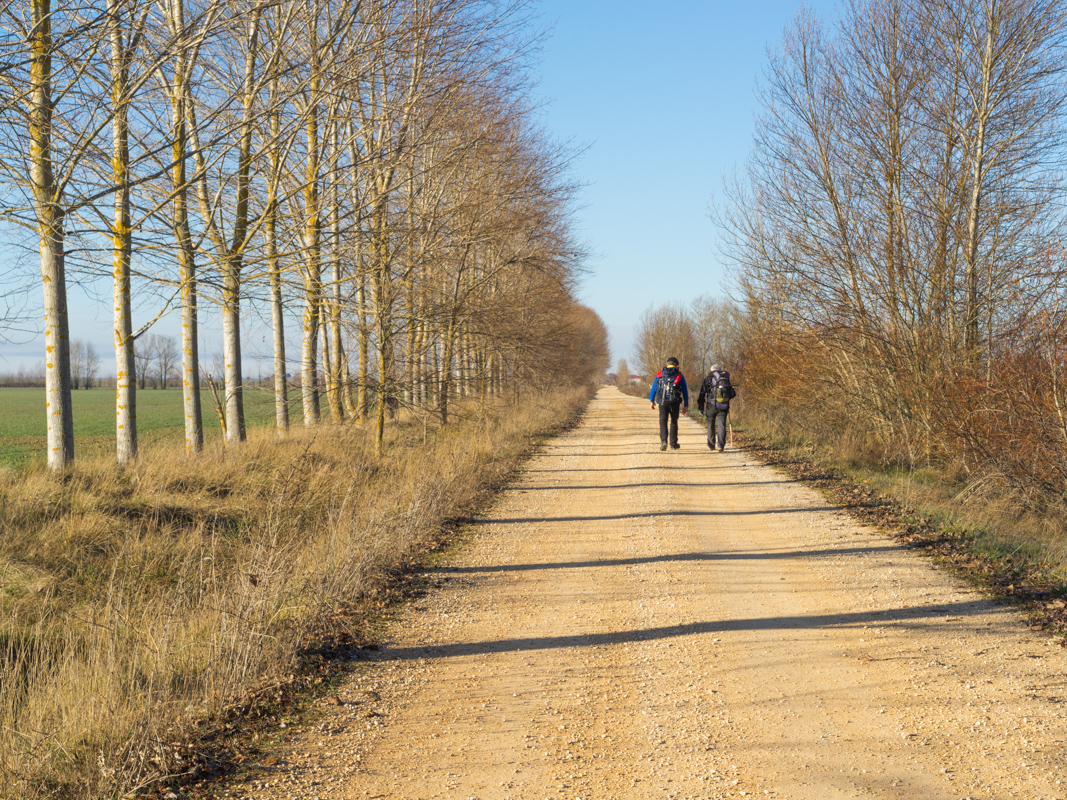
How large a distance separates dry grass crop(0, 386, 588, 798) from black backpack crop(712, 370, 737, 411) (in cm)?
537

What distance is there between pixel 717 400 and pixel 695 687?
13207mm

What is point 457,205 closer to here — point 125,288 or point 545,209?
point 125,288

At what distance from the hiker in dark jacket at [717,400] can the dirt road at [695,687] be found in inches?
353

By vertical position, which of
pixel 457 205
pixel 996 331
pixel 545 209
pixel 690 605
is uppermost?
pixel 545 209

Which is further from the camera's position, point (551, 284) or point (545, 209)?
point (551, 284)

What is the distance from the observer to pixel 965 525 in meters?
9.00

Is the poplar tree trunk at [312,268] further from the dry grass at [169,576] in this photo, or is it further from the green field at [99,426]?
the dry grass at [169,576]

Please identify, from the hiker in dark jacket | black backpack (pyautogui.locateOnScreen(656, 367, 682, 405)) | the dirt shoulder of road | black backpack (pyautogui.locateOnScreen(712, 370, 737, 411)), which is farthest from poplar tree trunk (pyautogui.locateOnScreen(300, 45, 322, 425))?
black backpack (pyautogui.locateOnScreen(712, 370, 737, 411))

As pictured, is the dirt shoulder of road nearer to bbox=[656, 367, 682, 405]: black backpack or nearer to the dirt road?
the dirt road

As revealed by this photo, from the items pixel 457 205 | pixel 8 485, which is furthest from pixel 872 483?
pixel 8 485

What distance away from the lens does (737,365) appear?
29.6 metres

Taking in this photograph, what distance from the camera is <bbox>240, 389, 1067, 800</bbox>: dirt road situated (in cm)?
364

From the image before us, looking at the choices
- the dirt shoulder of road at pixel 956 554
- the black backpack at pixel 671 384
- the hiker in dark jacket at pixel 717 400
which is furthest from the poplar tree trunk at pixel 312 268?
the hiker in dark jacket at pixel 717 400

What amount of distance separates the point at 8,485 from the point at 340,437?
5.86m
